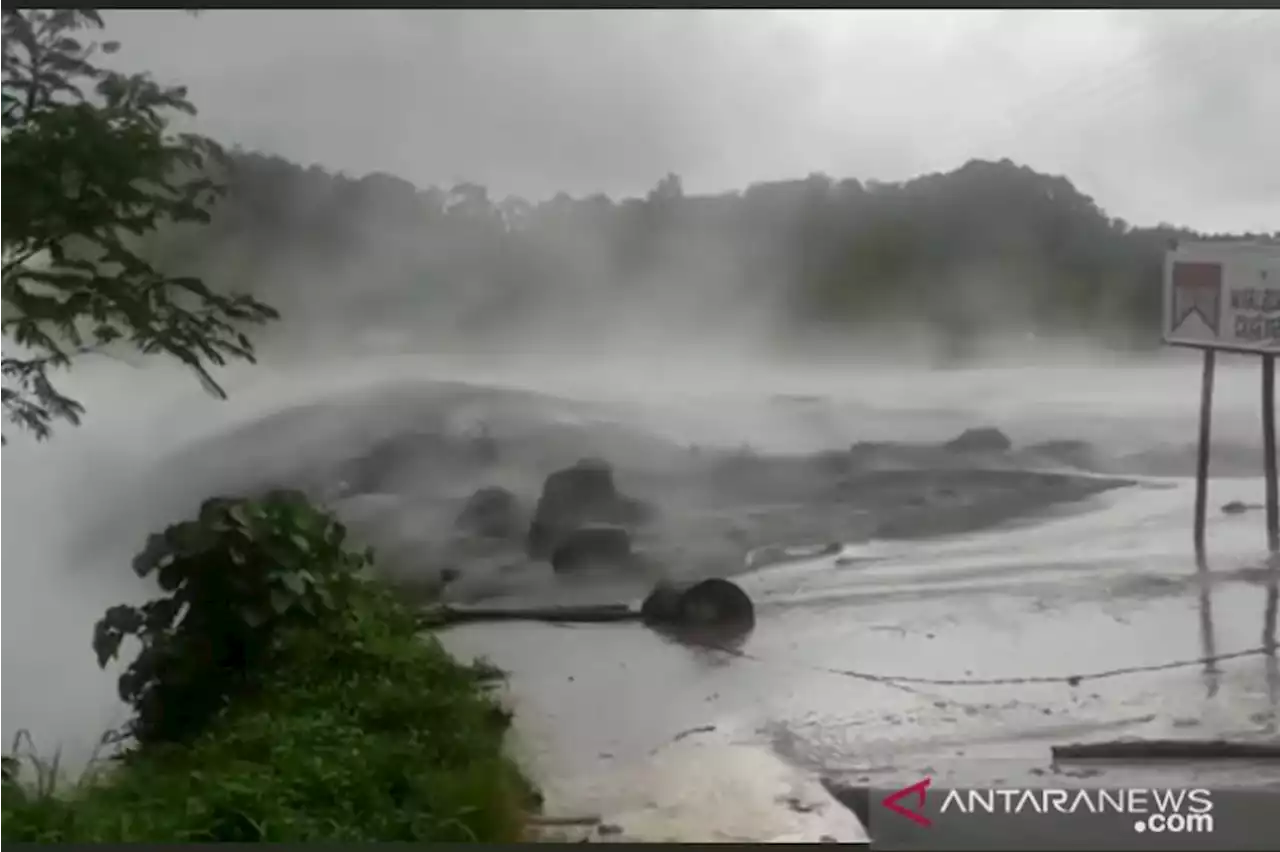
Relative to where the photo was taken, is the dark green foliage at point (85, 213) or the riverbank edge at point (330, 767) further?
the dark green foliage at point (85, 213)

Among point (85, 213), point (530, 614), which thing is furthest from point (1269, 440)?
point (85, 213)

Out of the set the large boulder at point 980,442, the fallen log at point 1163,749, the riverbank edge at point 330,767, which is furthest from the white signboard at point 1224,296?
the riverbank edge at point 330,767

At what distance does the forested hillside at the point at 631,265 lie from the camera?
1642 mm

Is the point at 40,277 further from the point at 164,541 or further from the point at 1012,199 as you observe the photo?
the point at 1012,199

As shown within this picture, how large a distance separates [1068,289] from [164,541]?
1453 millimetres

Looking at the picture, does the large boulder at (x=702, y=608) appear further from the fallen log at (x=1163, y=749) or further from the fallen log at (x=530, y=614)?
the fallen log at (x=1163, y=749)

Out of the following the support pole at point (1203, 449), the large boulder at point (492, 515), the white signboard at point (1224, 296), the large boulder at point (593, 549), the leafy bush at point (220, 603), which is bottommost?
the leafy bush at point (220, 603)

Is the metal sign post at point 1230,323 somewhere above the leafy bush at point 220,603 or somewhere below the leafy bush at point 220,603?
above

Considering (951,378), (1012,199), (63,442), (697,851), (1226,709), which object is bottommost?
(697,851)

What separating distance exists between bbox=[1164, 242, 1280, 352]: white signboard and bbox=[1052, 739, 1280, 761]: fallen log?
1.93 feet

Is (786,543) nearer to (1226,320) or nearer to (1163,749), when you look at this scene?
(1163,749)

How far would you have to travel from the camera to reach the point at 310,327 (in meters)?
1.66

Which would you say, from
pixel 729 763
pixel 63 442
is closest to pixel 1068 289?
pixel 729 763

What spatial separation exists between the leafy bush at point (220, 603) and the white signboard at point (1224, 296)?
4.31 ft
